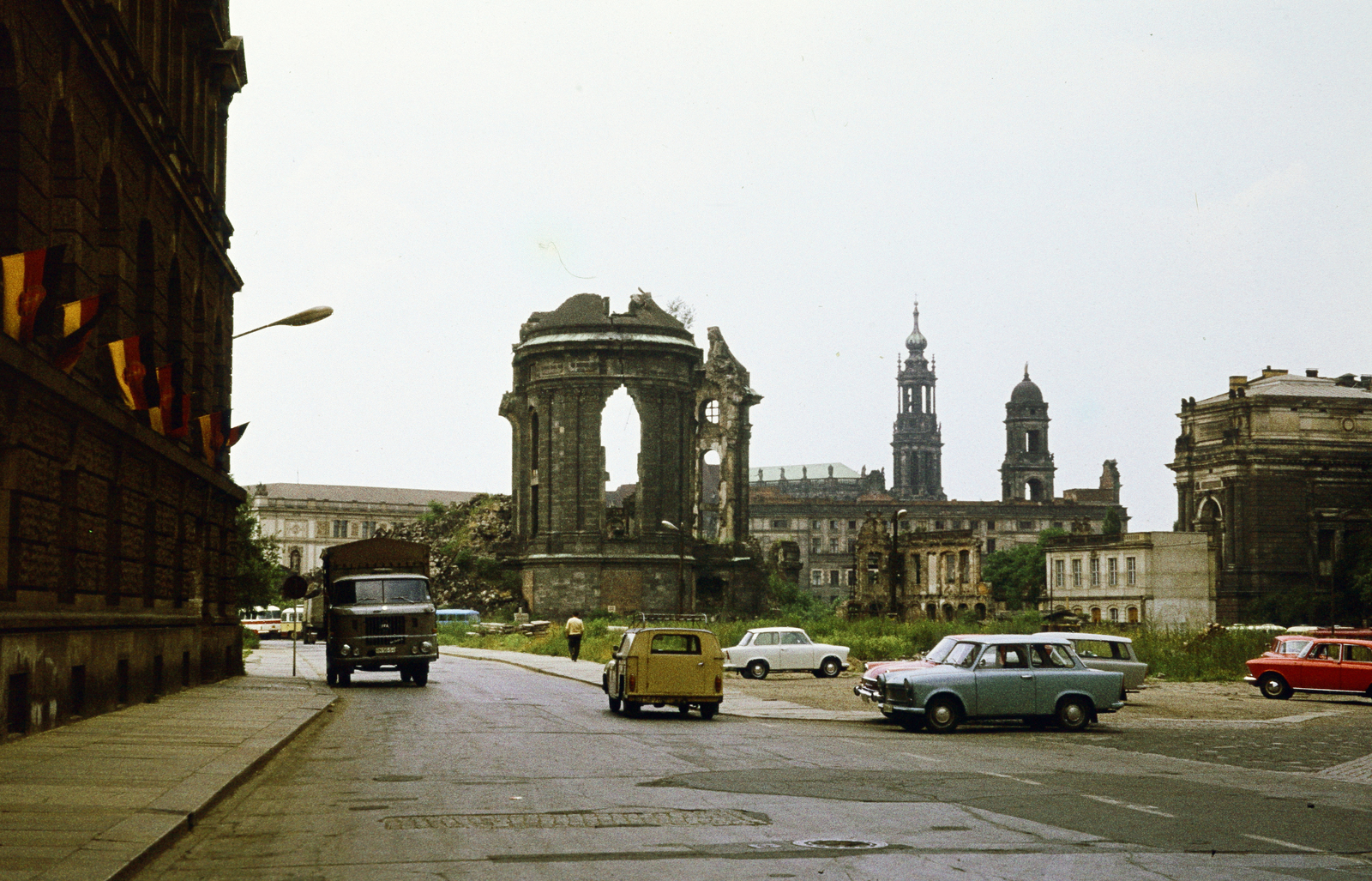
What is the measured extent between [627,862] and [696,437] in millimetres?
78632

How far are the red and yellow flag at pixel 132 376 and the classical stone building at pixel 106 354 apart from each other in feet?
1.05

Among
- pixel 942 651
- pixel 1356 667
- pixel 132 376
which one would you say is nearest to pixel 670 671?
pixel 942 651

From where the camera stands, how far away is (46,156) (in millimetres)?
18656

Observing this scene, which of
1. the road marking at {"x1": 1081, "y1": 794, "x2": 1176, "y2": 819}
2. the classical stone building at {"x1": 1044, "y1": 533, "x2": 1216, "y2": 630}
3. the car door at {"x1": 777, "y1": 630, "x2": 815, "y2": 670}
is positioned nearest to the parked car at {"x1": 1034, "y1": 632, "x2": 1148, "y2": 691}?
the car door at {"x1": 777, "y1": 630, "x2": 815, "y2": 670}

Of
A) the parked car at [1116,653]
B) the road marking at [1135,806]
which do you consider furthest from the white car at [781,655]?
the road marking at [1135,806]

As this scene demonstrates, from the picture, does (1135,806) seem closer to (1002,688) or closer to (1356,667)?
(1002,688)

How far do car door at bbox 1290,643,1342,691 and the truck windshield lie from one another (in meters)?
19.3

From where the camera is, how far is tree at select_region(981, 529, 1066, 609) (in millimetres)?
136625

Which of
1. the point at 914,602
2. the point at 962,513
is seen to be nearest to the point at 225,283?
the point at 914,602

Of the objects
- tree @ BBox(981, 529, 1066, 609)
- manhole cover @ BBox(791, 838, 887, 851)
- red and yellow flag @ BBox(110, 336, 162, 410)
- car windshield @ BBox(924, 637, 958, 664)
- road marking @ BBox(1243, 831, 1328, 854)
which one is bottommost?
tree @ BBox(981, 529, 1066, 609)

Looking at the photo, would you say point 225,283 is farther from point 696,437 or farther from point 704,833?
point 696,437

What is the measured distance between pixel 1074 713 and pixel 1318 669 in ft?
40.3

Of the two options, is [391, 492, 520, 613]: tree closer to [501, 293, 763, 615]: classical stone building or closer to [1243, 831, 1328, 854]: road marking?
[501, 293, 763, 615]: classical stone building

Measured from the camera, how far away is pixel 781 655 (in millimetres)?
42594
